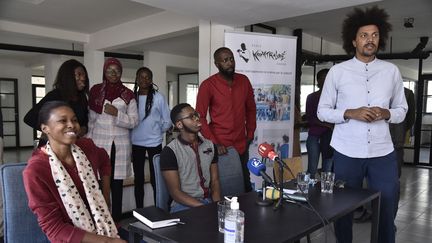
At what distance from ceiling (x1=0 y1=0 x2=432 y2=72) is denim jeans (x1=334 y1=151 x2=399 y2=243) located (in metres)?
1.63

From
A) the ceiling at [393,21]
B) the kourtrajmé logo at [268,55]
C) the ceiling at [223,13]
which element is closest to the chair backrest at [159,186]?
the ceiling at [223,13]

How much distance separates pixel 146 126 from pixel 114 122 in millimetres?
461

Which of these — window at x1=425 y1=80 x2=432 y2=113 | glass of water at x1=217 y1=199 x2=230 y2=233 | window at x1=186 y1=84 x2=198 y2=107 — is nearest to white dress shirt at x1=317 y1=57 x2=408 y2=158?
glass of water at x1=217 y1=199 x2=230 y2=233

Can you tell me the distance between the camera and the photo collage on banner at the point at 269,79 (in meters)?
4.00

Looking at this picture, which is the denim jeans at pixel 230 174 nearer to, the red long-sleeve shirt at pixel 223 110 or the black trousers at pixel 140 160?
the red long-sleeve shirt at pixel 223 110

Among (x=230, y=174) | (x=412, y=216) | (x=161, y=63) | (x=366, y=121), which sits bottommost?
(x=412, y=216)

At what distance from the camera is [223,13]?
3711 millimetres

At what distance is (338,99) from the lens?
2.31m

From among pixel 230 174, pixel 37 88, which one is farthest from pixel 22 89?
pixel 230 174

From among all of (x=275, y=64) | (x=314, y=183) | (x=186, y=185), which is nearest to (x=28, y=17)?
(x=275, y=64)

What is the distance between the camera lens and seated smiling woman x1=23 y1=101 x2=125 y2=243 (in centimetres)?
148

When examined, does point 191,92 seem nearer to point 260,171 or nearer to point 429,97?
point 429,97

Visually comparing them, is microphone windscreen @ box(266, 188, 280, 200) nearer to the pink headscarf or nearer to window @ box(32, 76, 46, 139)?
the pink headscarf

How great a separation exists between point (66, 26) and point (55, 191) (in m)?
5.41
